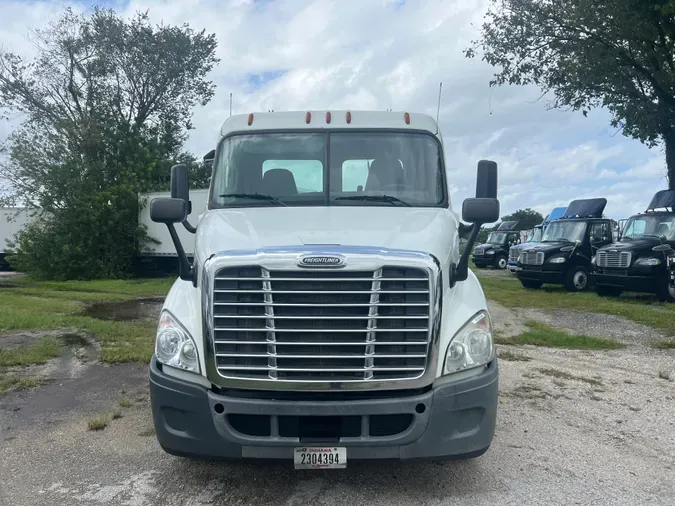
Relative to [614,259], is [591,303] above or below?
below

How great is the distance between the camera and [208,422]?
3838 millimetres

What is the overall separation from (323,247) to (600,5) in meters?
18.6

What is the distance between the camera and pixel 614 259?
16.3 meters

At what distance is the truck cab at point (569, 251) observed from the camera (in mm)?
19047

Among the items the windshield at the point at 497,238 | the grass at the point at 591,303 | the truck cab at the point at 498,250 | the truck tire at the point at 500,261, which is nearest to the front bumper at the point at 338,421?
the grass at the point at 591,303

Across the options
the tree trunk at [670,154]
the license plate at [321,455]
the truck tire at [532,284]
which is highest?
the tree trunk at [670,154]

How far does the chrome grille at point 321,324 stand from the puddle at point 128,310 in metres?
9.19

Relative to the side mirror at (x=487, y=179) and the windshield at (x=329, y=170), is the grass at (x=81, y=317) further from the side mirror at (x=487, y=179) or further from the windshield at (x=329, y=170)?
the side mirror at (x=487, y=179)

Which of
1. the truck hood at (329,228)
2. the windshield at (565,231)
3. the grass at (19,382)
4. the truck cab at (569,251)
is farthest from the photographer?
the windshield at (565,231)

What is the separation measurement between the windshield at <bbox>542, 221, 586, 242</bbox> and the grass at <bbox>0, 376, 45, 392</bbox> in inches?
652

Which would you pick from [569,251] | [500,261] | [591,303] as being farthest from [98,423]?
[500,261]

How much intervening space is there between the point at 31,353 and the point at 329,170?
5686mm

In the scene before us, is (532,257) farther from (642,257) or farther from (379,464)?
(379,464)

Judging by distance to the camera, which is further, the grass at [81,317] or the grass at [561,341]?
the grass at [561,341]
